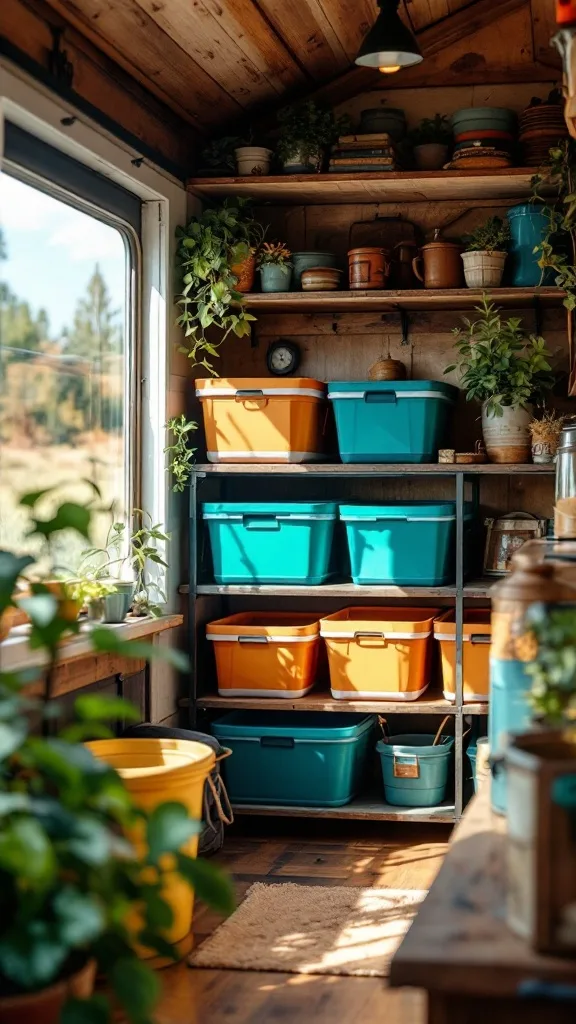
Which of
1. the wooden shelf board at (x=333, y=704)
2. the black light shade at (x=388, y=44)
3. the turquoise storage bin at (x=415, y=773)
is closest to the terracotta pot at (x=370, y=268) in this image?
the black light shade at (x=388, y=44)

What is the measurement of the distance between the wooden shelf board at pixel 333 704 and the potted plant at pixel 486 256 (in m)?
1.48

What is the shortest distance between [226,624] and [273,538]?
0.41m

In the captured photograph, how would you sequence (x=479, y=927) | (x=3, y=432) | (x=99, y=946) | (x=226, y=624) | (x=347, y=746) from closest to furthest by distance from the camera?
(x=479, y=927), (x=99, y=946), (x=3, y=432), (x=347, y=746), (x=226, y=624)

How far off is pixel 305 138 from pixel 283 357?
83 centimetres

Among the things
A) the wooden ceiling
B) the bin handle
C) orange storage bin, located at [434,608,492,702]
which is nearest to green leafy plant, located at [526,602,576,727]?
the wooden ceiling

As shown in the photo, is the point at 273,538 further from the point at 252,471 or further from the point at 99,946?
the point at 99,946

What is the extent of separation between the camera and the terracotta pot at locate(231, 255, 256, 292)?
14.6ft

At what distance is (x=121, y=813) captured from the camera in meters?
2.05

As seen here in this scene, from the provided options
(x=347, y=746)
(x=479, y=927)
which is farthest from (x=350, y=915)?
(x=479, y=927)

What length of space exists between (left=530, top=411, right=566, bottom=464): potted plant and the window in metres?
1.39

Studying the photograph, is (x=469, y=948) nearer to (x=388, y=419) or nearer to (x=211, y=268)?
(x=388, y=419)

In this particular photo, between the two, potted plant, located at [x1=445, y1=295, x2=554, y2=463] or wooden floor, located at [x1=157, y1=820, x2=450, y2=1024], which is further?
potted plant, located at [x1=445, y1=295, x2=554, y2=463]

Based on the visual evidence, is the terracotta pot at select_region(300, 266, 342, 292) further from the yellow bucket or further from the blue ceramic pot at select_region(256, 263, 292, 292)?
the yellow bucket

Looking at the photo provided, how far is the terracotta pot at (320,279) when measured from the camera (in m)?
4.45
